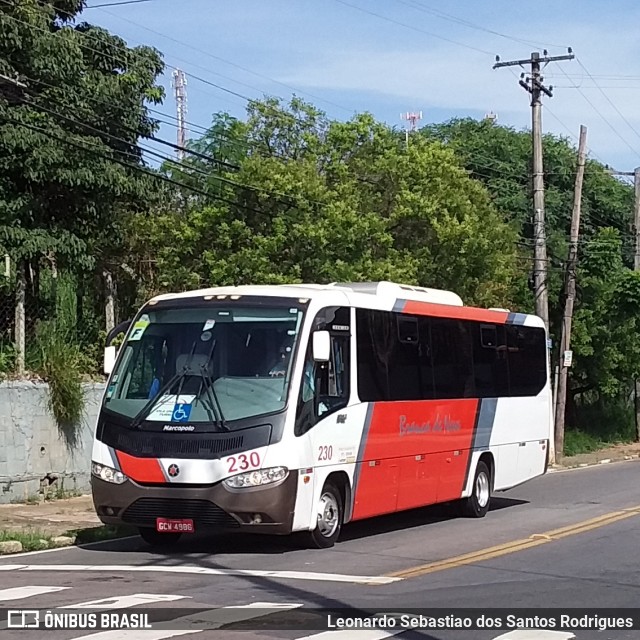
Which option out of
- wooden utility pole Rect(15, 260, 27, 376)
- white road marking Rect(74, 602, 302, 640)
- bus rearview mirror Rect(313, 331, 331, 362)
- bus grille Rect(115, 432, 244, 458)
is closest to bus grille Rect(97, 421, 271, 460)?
bus grille Rect(115, 432, 244, 458)

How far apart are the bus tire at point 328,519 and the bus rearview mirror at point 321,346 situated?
5.00 feet

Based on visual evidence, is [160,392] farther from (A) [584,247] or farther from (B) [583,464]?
(A) [584,247]

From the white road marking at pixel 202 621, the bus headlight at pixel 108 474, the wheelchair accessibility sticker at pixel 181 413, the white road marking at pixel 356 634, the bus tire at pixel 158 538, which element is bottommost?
the bus tire at pixel 158 538

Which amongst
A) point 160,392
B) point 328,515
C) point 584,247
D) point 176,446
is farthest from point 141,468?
point 584,247

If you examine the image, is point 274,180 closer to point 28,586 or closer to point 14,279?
point 14,279

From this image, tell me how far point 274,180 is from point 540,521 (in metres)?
12.8

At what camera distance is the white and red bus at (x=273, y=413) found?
39.7 feet

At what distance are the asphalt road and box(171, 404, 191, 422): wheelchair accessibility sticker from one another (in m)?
1.50

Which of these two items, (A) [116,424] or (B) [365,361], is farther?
(B) [365,361]

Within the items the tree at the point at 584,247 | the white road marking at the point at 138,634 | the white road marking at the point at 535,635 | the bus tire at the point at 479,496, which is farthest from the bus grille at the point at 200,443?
the tree at the point at 584,247

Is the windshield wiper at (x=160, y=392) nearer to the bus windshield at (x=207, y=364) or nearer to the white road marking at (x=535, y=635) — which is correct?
the bus windshield at (x=207, y=364)

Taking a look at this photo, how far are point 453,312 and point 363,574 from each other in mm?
6217

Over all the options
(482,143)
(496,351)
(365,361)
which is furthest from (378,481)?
(482,143)

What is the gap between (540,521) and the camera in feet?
53.6
